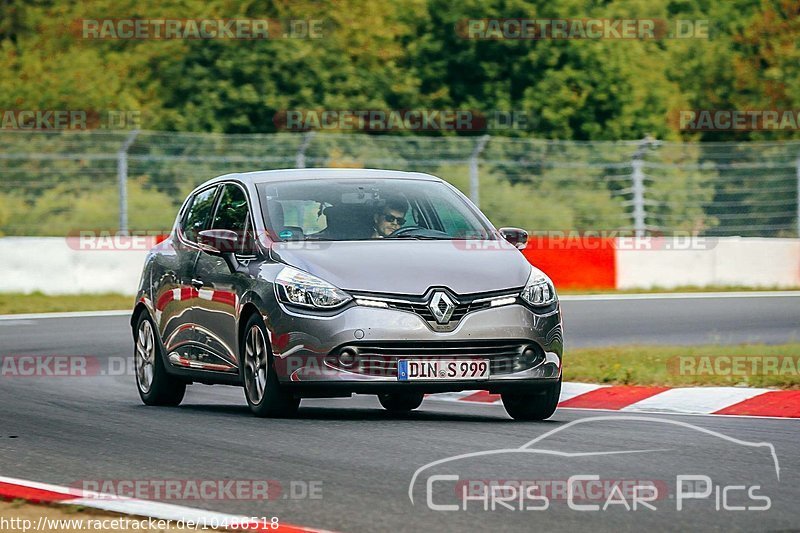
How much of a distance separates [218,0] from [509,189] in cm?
2068

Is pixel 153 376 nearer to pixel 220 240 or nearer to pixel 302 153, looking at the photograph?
pixel 220 240

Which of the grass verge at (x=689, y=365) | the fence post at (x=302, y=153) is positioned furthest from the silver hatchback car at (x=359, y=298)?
the fence post at (x=302, y=153)

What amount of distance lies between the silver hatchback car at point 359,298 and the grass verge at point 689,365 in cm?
201

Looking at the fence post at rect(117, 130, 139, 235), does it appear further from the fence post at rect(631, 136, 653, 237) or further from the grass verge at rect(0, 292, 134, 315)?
the fence post at rect(631, 136, 653, 237)

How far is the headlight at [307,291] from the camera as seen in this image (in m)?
9.86

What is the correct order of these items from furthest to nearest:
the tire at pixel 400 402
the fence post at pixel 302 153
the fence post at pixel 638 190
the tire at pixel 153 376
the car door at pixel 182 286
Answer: the fence post at pixel 638 190 < the fence post at pixel 302 153 < the tire at pixel 153 376 < the tire at pixel 400 402 < the car door at pixel 182 286

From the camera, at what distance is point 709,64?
154ft

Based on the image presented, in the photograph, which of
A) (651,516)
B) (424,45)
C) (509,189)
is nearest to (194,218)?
(651,516)

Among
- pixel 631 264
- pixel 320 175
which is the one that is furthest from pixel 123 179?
pixel 320 175

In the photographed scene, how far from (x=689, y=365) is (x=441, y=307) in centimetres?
427

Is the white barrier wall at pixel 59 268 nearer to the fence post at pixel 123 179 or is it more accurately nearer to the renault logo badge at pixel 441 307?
the fence post at pixel 123 179

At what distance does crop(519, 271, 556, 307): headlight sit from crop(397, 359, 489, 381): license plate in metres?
0.59

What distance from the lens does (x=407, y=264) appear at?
10.0 m

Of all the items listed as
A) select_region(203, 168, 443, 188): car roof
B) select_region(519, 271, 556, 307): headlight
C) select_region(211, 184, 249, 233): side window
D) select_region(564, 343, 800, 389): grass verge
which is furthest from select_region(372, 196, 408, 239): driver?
select_region(564, 343, 800, 389): grass verge
